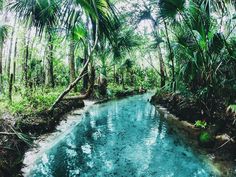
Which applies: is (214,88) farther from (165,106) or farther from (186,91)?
(165,106)

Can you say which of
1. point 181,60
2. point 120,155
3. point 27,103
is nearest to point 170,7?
point 181,60

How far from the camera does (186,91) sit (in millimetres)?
10156

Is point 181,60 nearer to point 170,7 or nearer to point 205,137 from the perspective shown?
point 170,7

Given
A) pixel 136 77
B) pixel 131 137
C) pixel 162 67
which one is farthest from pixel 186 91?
pixel 136 77

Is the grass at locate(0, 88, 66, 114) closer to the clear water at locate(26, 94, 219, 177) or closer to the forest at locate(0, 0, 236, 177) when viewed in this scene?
the forest at locate(0, 0, 236, 177)

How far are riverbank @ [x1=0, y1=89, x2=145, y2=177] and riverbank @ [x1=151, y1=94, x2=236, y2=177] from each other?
4.05 m

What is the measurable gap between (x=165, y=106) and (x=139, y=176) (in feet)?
29.2

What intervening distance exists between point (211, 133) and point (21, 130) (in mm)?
4739

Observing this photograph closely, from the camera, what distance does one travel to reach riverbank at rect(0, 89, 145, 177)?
5.03 metres

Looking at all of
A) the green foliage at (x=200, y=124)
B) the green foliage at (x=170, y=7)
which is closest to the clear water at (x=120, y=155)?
the green foliage at (x=200, y=124)

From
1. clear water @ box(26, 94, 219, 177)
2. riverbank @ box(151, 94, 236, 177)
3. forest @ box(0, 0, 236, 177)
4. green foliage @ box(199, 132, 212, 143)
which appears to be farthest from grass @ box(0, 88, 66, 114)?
green foliage @ box(199, 132, 212, 143)

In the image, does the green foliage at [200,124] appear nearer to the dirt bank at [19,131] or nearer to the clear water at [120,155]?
the clear water at [120,155]

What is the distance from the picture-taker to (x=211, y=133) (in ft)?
23.4

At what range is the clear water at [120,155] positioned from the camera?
5.64 m
